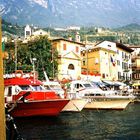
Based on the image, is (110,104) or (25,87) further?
(110,104)

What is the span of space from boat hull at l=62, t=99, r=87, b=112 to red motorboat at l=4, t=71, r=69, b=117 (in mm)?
6521

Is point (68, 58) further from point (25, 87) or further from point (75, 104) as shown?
point (25, 87)

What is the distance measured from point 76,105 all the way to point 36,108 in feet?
29.0

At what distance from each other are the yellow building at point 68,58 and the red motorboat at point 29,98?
31835 mm

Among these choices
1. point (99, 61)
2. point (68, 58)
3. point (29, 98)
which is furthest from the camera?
point (99, 61)

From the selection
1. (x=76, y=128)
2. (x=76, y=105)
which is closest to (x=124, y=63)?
(x=76, y=105)

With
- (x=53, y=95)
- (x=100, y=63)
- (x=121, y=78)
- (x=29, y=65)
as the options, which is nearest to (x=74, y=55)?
(x=100, y=63)

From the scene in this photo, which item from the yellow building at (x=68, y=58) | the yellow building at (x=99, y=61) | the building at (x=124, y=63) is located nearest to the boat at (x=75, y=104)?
the yellow building at (x=68, y=58)

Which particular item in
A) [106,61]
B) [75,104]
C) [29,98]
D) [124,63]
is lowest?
[75,104]

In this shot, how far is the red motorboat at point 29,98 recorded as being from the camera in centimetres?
3195

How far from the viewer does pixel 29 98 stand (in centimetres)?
3197

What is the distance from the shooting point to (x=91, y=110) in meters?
42.7

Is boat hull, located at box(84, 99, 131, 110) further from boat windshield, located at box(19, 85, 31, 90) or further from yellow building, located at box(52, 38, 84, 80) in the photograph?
yellow building, located at box(52, 38, 84, 80)

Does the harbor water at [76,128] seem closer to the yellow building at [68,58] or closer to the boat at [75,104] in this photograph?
the boat at [75,104]
